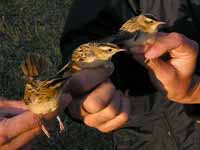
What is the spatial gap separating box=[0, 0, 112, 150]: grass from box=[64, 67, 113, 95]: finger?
2588 millimetres

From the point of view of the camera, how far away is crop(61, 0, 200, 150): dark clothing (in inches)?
142

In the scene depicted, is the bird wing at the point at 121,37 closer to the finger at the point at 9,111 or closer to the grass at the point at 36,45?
the finger at the point at 9,111

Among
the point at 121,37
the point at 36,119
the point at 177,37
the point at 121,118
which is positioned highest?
the point at 177,37

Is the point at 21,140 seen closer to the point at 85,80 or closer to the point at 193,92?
the point at 85,80

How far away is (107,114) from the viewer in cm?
316

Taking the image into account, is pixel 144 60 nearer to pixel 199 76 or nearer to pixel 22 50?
pixel 199 76

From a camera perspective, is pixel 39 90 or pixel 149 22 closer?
pixel 39 90

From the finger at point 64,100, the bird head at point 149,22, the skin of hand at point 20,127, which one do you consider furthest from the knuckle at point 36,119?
the bird head at point 149,22

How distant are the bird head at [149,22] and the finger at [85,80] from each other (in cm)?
72

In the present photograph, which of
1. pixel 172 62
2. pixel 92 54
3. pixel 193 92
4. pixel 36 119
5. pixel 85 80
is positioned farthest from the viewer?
pixel 193 92

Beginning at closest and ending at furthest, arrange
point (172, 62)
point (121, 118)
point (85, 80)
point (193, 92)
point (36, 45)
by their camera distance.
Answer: point (85, 80), point (121, 118), point (172, 62), point (193, 92), point (36, 45)

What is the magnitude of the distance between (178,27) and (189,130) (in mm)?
818

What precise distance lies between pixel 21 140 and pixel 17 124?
0.57ft

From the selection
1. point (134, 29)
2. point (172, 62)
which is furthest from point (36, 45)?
point (172, 62)
